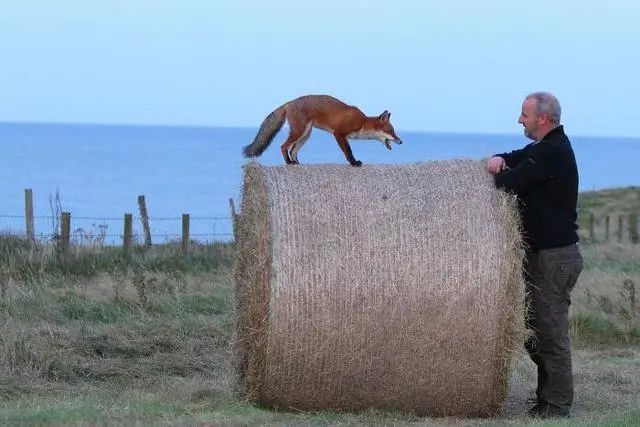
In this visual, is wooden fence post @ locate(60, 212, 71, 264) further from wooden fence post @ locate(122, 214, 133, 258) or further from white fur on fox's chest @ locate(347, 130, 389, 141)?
white fur on fox's chest @ locate(347, 130, 389, 141)

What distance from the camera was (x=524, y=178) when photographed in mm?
8203

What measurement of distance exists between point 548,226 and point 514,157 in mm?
596

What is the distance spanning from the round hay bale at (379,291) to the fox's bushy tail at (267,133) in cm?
84

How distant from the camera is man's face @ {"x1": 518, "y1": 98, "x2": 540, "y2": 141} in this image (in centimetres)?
849

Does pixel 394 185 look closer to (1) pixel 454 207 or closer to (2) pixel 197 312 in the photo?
(1) pixel 454 207

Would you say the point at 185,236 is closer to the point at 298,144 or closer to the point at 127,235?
the point at 127,235

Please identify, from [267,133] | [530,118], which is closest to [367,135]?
[267,133]

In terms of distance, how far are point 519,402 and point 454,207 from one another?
2030 millimetres

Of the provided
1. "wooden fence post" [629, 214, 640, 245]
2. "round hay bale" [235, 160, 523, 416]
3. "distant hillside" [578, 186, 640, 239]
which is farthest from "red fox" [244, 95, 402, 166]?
"distant hillside" [578, 186, 640, 239]

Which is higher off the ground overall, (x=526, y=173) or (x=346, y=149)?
(x=346, y=149)

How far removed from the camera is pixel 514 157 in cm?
859

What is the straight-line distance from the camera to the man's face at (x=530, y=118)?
27.9ft

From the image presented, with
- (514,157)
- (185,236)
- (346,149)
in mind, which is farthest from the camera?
(185,236)

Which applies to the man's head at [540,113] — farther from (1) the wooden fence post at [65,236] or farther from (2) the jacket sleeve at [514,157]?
(1) the wooden fence post at [65,236]
